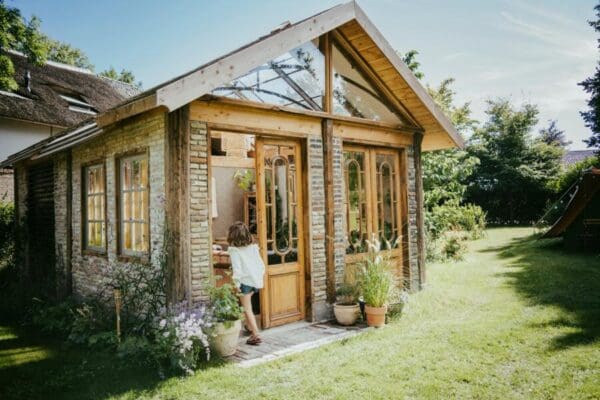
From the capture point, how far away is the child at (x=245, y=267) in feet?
18.8

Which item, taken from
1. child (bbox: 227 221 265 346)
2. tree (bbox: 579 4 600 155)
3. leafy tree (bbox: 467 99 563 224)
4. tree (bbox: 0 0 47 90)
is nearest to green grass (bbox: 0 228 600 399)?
child (bbox: 227 221 265 346)

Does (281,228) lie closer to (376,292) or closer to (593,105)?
(376,292)

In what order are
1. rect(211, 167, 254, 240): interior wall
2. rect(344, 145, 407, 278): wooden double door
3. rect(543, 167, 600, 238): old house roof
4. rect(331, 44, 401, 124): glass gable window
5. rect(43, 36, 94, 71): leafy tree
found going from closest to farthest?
rect(331, 44, 401, 124): glass gable window, rect(344, 145, 407, 278): wooden double door, rect(211, 167, 254, 240): interior wall, rect(543, 167, 600, 238): old house roof, rect(43, 36, 94, 71): leafy tree

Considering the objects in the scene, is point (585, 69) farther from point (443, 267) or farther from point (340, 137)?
point (340, 137)

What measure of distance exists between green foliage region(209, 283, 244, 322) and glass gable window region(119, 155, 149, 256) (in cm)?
166

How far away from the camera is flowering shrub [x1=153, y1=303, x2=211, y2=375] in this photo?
15.5ft

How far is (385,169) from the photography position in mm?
8461

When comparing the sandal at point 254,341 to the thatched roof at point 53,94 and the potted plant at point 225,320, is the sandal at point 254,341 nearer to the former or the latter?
the potted plant at point 225,320

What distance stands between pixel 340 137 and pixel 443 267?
19.5 feet

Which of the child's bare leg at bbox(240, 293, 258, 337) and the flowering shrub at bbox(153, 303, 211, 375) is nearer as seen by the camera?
the flowering shrub at bbox(153, 303, 211, 375)

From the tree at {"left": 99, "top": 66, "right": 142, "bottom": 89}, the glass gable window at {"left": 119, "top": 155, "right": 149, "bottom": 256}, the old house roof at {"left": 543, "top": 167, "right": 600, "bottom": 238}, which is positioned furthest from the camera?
the tree at {"left": 99, "top": 66, "right": 142, "bottom": 89}

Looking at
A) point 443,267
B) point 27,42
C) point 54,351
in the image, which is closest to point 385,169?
point 443,267

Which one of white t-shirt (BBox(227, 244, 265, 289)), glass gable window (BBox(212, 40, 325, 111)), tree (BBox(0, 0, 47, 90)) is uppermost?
tree (BBox(0, 0, 47, 90))

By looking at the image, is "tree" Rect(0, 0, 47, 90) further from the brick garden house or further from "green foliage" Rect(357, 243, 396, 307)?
"green foliage" Rect(357, 243, 396, 307)
